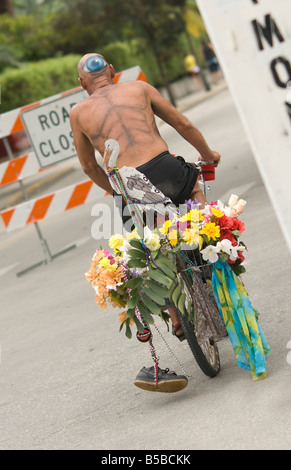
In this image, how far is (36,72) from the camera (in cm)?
3191

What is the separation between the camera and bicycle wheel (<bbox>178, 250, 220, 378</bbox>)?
18.3 ft

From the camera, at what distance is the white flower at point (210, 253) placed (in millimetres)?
5480

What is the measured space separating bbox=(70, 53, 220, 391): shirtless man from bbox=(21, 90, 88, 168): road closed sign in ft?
21.0

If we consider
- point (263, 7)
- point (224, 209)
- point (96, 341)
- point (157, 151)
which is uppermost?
point (263, 7)

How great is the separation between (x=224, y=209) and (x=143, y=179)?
0.50 m

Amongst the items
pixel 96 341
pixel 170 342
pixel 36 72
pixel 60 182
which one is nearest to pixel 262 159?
pixel 170 342

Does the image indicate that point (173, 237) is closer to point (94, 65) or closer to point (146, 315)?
point (146, 315)

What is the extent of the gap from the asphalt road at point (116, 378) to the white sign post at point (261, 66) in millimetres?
1411

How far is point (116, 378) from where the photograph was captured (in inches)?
253

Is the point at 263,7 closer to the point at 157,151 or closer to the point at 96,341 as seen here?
the point at 157,151

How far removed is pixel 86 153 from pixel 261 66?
8.15ft

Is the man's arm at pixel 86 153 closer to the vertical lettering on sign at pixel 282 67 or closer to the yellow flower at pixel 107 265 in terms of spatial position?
the yellow flower at pixel 107 265

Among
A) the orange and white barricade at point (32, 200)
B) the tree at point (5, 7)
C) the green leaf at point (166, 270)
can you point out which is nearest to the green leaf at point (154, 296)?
the green leaf at point (166, 270)
